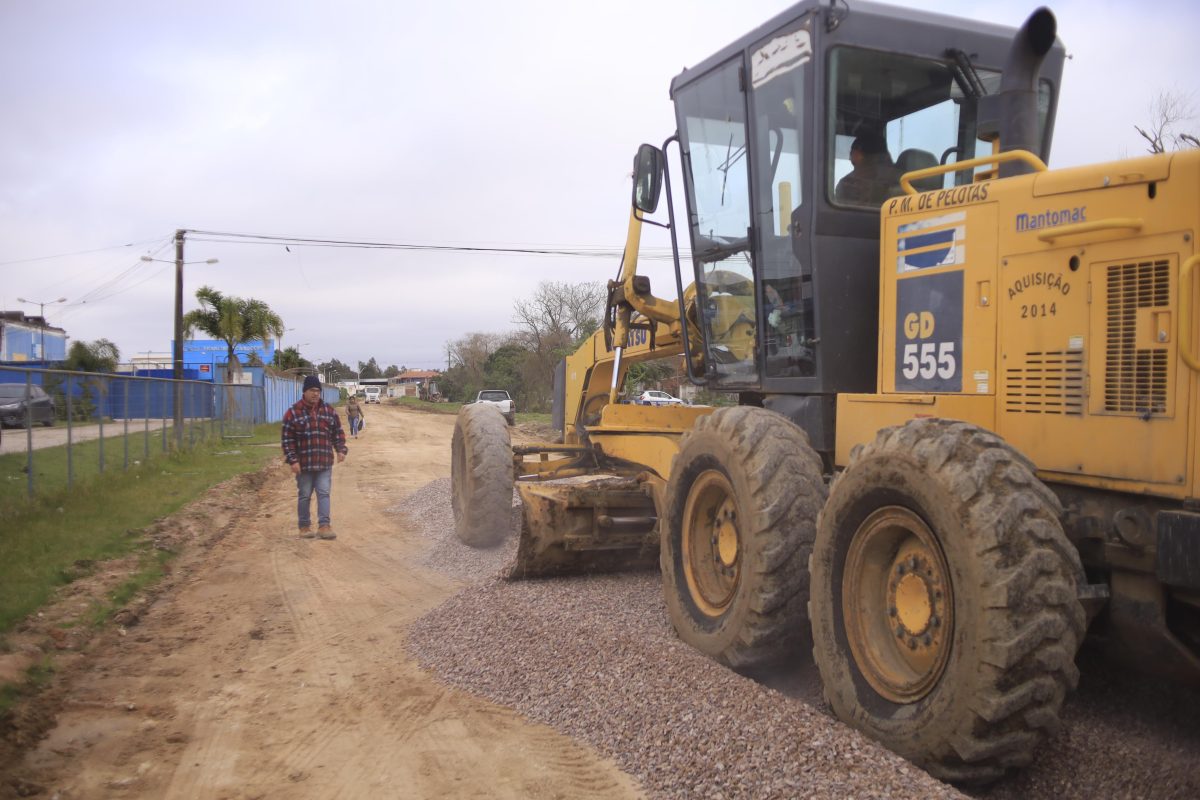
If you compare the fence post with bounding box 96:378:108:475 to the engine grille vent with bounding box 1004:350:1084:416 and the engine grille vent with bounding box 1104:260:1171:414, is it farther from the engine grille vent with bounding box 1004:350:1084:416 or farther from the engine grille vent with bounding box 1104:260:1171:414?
the engine grille vent with bounding box 1104:260:1171:414

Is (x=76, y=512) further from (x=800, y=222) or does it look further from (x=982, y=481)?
(x=982, y=481)

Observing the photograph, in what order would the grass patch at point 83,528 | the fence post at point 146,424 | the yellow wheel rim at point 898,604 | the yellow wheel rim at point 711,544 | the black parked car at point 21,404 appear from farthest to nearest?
1. the fence post at point 146,424
2. the black parked car at point 21,404
3. the grass patch at point 83,528
4. the yellow wheel rim at point 711,544
5. the yellow wheel rim at point 898,604

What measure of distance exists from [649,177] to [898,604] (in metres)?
3.78

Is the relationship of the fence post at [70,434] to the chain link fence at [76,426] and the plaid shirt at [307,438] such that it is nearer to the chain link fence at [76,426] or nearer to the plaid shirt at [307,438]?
the chain link fence at [76,426]

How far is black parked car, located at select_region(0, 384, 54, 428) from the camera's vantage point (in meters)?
11.0

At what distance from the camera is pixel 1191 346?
3076mm

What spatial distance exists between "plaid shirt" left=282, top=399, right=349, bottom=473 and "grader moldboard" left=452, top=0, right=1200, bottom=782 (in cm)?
537

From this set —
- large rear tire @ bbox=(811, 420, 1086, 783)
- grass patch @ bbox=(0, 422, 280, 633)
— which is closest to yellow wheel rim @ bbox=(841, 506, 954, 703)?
large rear tire @ bbox=(811, 420, 1086, 783)

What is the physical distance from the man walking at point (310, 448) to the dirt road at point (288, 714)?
2107 mm

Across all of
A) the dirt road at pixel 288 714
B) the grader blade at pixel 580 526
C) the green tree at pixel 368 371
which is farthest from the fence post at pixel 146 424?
the green tree at pixel 368 371

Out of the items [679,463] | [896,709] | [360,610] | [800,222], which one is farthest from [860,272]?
[360,610]

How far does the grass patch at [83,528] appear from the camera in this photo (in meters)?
7.69

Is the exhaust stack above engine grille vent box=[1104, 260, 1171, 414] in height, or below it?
above

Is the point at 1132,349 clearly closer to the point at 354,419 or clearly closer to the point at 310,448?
the point at 310,448
